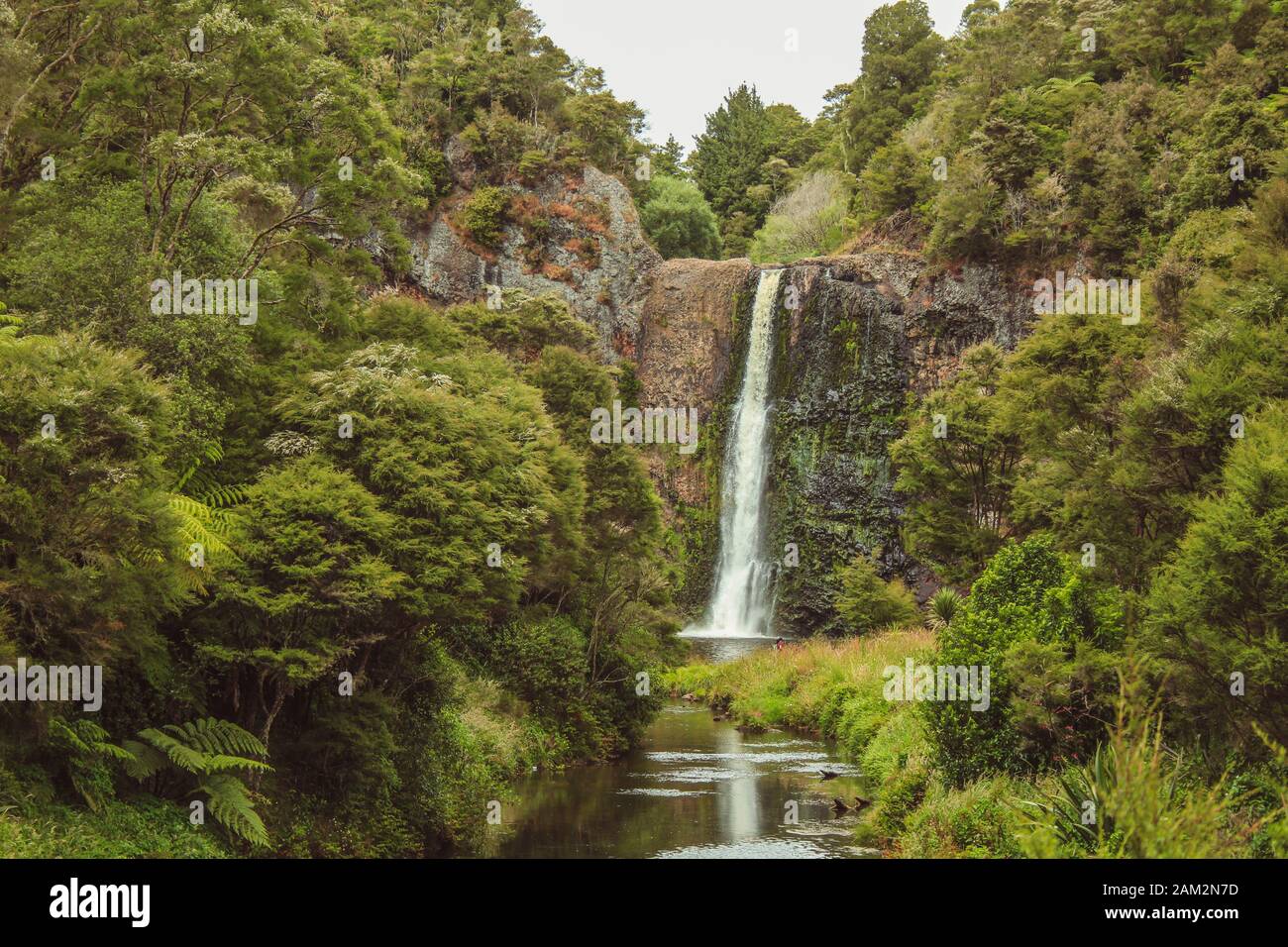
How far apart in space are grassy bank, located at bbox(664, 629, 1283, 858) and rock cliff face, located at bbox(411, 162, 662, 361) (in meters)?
28.8

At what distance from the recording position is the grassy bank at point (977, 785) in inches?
365

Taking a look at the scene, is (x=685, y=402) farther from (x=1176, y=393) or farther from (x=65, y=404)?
(x=65, y=404)

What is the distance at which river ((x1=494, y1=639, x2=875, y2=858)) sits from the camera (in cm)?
1942

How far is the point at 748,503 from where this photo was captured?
57.2m

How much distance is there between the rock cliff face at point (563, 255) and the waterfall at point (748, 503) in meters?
8.63

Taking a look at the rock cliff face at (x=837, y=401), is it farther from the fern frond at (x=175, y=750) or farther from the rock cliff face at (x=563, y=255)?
the fern frond at (x=175, y=750)

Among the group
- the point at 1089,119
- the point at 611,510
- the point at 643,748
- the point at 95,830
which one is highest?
the point at 1089,119

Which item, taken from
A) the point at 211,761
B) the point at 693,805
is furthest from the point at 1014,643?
the point at 211,761

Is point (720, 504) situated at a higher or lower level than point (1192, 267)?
lower

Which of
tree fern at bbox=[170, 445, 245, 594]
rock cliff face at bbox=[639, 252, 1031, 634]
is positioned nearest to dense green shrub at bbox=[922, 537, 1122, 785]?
tree fern at bbox=[170, 445, 245, 594]

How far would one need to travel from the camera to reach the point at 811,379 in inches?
2279
